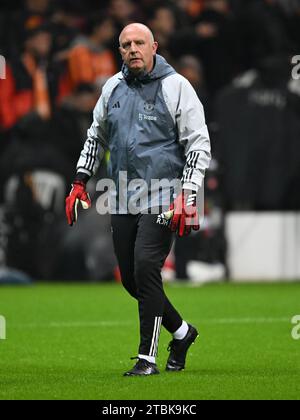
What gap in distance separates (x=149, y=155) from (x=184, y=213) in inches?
18.0

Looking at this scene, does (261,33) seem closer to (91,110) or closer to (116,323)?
(91,110)

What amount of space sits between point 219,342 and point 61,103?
314 inches

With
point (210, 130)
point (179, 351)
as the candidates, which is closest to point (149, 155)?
point (179, 351)

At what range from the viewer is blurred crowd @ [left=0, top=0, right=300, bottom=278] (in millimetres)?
16672

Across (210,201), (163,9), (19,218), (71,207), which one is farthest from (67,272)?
(71,207)

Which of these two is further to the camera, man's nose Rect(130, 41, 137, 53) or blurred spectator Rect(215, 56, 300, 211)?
blurred spectator Rect(215, 56, 300, 211)

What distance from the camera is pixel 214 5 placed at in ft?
60.9

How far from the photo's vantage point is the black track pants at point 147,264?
7852 millimetres

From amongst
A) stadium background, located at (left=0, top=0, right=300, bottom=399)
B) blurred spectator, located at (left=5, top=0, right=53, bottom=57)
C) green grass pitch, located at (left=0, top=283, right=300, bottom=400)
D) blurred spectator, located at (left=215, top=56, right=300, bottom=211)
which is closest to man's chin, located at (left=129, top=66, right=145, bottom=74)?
green grass pitch, located at (left=0, top=283, right=300, bottom=400)

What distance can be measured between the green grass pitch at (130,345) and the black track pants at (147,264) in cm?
30

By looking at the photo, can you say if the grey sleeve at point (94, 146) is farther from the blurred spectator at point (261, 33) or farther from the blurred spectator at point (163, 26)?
the blurred spectator at point (261, 33)

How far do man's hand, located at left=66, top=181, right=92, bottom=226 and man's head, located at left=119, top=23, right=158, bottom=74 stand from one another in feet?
2.85

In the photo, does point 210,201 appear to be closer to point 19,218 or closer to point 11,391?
point 19,218

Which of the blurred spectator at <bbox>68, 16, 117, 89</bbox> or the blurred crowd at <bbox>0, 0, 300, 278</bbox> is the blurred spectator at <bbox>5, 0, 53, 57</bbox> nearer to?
the blurred crowd at <bbox>0, 0, 300, 278</bbox>
